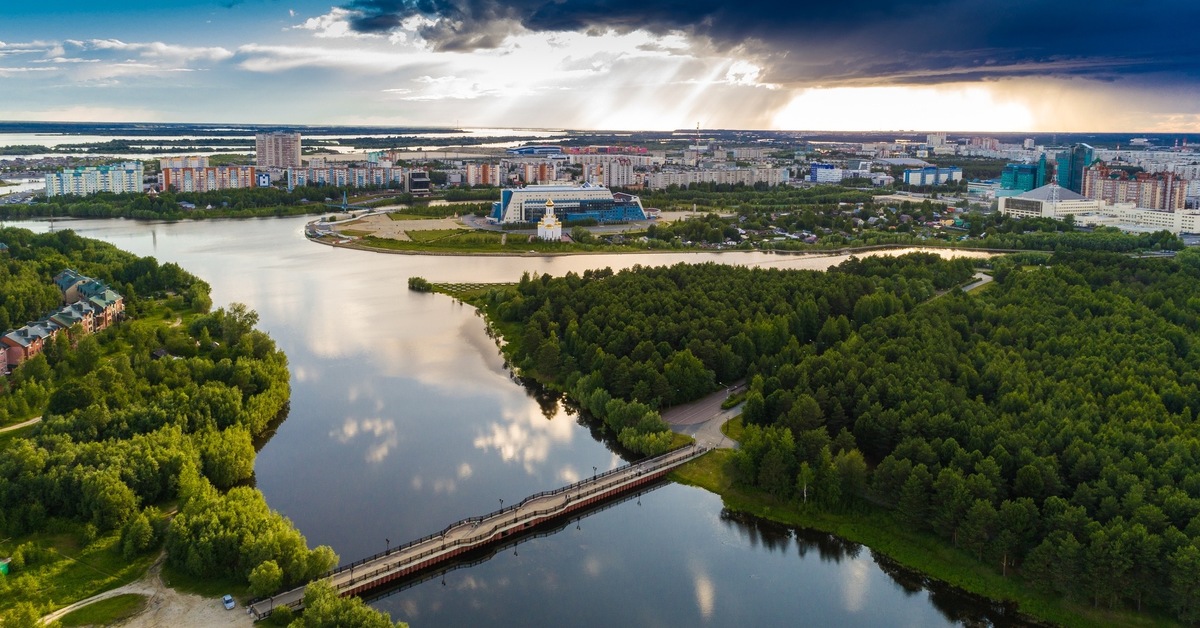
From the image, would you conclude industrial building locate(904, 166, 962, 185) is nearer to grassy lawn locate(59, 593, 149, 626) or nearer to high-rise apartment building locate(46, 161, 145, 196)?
Answer: high-rise apartment building locate(46, 161, 145, 196)

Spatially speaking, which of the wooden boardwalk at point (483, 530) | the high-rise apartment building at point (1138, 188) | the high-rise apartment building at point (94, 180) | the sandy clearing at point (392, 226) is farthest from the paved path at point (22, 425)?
the high-rise apartment building at point (1138, 188)

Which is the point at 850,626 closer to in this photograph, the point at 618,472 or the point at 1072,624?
the point at 1072,624

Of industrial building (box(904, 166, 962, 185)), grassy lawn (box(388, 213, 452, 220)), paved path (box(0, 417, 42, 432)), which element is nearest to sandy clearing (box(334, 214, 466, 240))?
grassy lawn (box(388, 213, 452, 220))

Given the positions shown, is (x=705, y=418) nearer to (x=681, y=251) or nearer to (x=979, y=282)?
(x=979, y=282)

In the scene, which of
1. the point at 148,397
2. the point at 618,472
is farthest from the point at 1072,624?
the point at 148,397

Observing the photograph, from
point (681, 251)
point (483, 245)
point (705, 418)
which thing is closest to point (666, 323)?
point (705, 418)

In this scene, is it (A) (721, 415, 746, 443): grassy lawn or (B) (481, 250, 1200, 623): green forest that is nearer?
(B) (481, 250, 1200, 623): green forest
